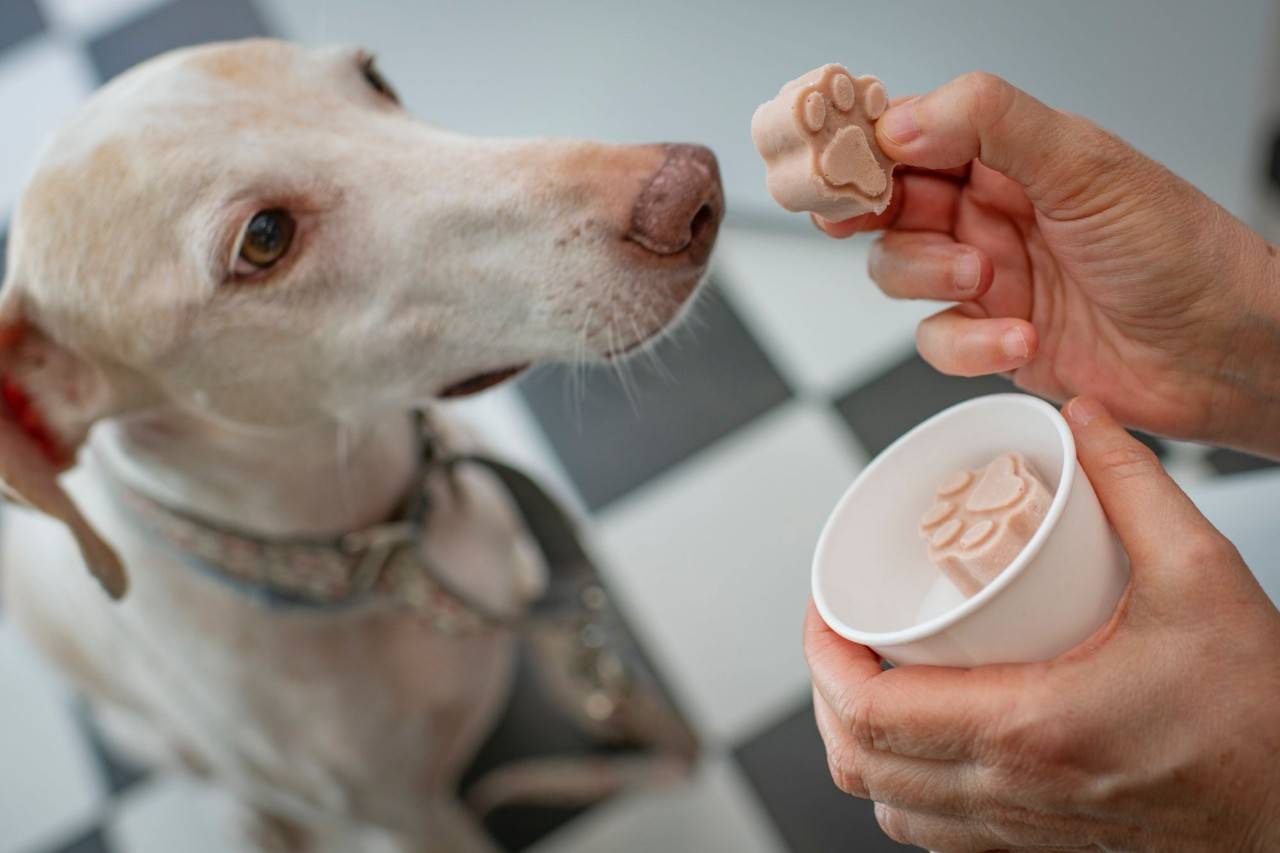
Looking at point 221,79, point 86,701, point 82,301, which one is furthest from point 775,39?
point 86,701

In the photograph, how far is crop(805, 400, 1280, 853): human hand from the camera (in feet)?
2.30

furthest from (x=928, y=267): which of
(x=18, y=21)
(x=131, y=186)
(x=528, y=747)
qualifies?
(x=18, y=21)

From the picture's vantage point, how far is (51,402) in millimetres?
1039

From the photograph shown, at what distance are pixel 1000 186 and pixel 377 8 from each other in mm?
1641

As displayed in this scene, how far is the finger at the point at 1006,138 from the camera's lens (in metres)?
0.80

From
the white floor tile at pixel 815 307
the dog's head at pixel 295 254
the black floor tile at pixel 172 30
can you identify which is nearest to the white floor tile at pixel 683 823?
the white floor tile at pixel 815 307

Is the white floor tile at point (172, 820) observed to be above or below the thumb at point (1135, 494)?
below

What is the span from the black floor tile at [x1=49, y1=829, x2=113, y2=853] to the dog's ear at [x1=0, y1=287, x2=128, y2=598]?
3.93ft

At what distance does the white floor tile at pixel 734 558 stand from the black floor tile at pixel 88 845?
3.48ft

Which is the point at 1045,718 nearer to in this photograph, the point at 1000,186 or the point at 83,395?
the point at 1000,186

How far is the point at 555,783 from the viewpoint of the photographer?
1.86 metres

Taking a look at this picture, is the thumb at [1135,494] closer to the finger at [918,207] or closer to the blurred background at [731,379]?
the finger at [918,207]

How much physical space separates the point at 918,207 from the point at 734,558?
1067 millimetres

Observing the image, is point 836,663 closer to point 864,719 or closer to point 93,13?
point 864,719
